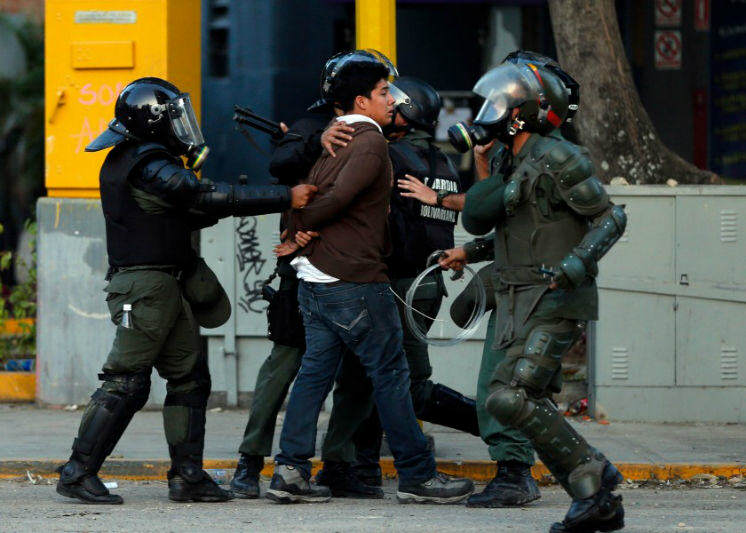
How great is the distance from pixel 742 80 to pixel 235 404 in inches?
231

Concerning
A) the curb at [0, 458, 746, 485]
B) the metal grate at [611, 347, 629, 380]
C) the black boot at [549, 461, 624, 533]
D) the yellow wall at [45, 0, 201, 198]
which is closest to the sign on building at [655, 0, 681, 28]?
the metal grate at [611, 347, 629, 380]

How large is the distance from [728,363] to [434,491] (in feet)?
10.1

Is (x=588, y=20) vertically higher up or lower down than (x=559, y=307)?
higher up

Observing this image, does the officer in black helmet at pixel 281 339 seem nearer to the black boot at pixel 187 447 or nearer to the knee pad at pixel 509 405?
the black boot at pixel 187 447

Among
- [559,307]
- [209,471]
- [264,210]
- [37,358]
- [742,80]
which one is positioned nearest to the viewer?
[559,307]

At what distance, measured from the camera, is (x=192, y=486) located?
646 centimetres

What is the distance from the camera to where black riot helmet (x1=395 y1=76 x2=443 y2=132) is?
6680 millimetres

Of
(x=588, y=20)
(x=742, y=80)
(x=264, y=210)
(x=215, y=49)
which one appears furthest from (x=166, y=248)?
(x=742, y=80)

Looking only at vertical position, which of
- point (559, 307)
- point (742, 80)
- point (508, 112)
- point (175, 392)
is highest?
point (742, 80)

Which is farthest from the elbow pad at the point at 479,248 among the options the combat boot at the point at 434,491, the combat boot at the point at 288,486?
the combat boot at the point at 288,486

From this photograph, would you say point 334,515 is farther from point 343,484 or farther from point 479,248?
point 479,248

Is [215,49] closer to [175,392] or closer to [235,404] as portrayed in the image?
[235,404]

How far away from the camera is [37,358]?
30.0 feet

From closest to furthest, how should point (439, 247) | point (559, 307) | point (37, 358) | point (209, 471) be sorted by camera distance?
point (559, 307) < point (439, 247) < point (209, 471) < point (37, 358)
